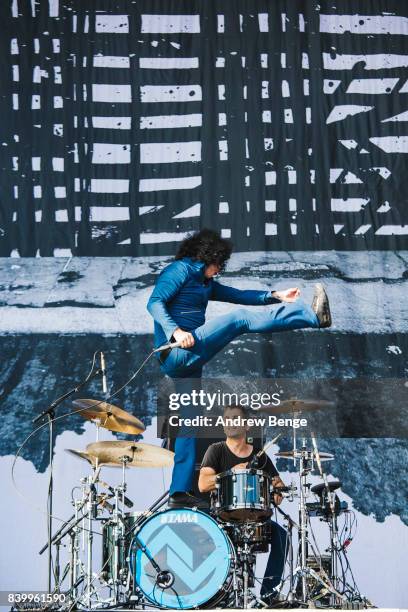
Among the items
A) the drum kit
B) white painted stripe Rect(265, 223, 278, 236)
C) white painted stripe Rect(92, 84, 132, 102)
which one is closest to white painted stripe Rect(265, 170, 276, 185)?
white painted stripe Rect(265, 223, 278, 236)

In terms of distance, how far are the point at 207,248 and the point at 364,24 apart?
88.8 inches

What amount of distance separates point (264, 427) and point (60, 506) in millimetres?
1383

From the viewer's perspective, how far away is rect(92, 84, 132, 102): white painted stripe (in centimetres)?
726

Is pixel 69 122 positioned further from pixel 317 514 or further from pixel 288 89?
pixel 317 514

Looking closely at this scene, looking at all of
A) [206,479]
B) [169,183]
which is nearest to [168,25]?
[169,183]

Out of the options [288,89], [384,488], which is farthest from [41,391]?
[288,89]

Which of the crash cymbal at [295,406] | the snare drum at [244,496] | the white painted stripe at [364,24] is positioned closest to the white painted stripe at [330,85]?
the white painted stripe at [364,24]

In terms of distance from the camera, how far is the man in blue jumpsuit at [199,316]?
19.7 ft

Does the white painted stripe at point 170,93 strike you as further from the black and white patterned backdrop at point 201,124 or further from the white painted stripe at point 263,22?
the white painted stripe at point 263,22

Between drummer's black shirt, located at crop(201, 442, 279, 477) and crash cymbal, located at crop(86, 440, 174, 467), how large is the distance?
27cm

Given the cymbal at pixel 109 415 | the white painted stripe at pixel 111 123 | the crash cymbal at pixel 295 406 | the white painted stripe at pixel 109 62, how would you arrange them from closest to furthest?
the cymbal at pixel 109 415
the crash cymbal at pixel 295 406
the white painted stripe at pixel 111 123
the white painted stripe at pixel 109 62

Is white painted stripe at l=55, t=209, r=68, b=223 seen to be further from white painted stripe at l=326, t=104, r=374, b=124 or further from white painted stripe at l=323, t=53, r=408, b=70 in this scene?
white painted stripe at l=323, t=53, r=408, b=70

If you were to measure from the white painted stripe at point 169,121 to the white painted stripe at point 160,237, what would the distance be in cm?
80

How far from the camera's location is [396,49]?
7.46 metres
